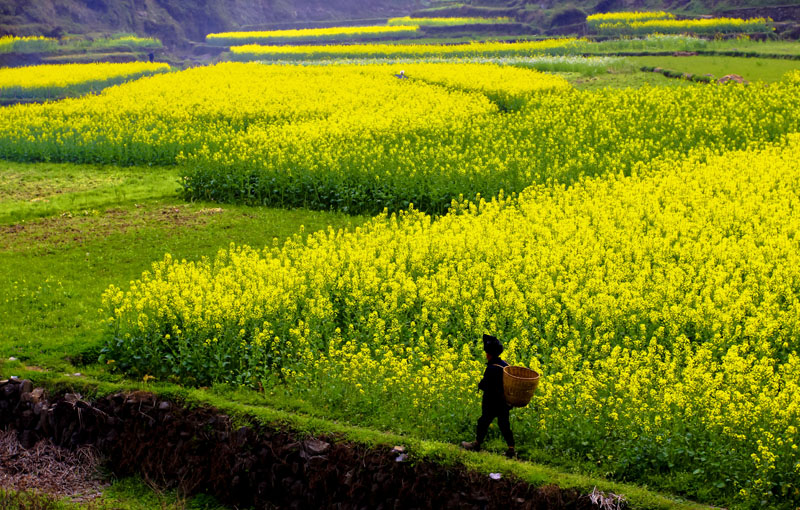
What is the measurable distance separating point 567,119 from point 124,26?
2430 inches

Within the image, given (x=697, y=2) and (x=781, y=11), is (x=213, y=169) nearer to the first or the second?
(x=781, y=11)

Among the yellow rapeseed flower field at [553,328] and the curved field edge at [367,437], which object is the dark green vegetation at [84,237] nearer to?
the curved field edge at [367,437]

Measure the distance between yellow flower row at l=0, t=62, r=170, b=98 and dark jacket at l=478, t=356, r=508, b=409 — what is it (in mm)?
40253

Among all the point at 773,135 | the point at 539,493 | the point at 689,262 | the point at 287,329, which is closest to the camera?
the point at 539,493

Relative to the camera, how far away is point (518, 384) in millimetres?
8008

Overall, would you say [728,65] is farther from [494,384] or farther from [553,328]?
[494,384]

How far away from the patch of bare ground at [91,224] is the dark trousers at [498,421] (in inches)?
493

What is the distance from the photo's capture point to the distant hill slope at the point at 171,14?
215 feet

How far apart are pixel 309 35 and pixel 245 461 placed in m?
76.8

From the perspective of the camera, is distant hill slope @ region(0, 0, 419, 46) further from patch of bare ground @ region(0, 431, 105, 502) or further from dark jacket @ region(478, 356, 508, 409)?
dark jacket @ region(478, 356, 508, 409)

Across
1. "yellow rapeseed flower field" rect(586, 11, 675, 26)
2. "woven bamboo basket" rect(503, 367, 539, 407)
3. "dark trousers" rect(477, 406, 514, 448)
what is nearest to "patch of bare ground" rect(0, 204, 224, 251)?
"dark trousers" rect(477, 406, 514, 448)

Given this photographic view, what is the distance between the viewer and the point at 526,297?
13125mm

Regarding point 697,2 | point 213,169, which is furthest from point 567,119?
point 697,2

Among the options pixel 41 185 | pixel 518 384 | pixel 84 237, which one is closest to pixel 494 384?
pixel 518 384
